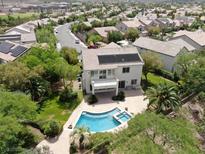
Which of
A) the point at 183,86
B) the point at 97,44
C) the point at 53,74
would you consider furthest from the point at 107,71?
the point at 97,44

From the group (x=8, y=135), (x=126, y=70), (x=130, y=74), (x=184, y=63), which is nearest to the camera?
(x=8, y=135)

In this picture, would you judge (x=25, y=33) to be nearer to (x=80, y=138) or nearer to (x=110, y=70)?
(x=110, y=70)

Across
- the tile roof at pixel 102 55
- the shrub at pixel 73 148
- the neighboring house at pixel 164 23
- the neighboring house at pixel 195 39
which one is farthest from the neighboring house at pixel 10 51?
the neighboring house at pixel 164 23

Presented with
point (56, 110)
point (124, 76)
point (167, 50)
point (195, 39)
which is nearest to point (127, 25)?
point (195, 39)

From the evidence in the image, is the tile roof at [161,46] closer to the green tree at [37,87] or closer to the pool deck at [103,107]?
the pool deck at [103,107]

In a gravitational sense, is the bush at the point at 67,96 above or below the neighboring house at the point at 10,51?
below

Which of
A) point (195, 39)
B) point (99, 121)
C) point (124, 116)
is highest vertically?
point (195, 39)

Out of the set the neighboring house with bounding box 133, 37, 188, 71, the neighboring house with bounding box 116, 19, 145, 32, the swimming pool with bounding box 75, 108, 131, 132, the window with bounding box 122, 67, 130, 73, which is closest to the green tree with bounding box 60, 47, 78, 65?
the window with bounding box 122, 67, 130, 73

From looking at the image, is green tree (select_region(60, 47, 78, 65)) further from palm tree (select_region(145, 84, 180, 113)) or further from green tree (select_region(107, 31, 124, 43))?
green tree (select_region(107, 31, 124, 43))
